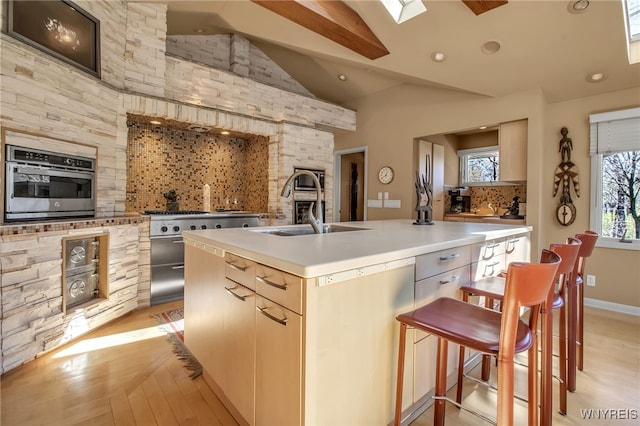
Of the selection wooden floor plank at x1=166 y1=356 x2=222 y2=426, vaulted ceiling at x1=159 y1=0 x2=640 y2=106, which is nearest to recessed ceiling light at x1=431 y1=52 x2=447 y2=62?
vaulted ceiling at x1=159 y1=0 x2=640 y2=106

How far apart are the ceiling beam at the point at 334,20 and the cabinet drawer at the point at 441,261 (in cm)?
250

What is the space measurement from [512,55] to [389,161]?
2.15 metres

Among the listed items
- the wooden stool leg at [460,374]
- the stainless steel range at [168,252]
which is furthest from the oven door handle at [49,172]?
the wooden stool leg at [460,374]

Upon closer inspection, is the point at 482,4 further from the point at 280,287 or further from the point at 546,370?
the point at 280,287

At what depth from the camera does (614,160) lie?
10.9ft

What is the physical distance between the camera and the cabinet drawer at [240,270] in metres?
1.23

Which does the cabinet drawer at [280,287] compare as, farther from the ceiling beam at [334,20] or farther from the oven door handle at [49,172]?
the ceiling beam at [334,20]

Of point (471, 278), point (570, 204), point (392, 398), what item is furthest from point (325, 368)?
point (570, 204)

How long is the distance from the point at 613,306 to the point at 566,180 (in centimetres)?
144

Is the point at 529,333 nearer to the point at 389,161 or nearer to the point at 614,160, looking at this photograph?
the point at 614,160

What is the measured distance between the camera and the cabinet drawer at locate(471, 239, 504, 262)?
184cm

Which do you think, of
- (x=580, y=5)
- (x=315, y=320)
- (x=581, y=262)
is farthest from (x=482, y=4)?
(x=315, y=320)

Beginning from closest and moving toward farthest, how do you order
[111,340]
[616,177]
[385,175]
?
[111,340]
[616,177]
[385,175]

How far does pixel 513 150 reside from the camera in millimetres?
3688
